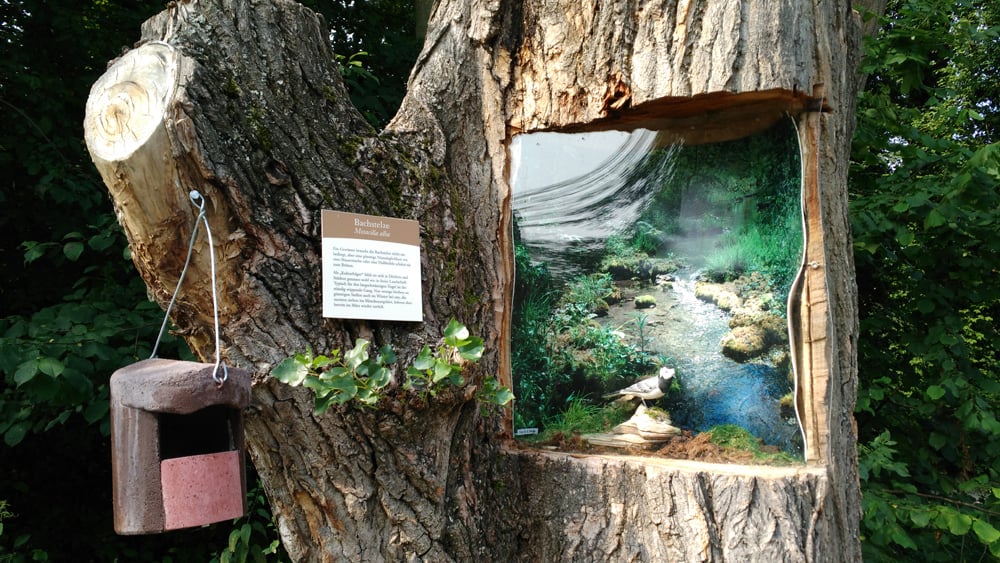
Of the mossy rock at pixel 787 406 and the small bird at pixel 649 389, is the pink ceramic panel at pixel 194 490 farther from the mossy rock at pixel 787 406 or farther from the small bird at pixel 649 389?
the mossy rock at pixel 787 406

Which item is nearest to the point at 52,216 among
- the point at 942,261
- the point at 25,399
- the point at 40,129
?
the point at 40,129

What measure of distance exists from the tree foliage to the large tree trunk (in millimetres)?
1219

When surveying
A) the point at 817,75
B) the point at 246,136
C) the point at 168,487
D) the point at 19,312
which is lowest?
the point at 168,487

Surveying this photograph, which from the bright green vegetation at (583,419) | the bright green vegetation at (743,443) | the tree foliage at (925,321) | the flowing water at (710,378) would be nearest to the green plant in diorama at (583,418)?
the bright green vegetation at (583,419)

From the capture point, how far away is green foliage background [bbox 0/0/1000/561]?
312 cm

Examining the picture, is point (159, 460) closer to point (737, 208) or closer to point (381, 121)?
point (737, 208)

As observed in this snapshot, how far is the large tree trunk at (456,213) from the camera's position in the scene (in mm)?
1598

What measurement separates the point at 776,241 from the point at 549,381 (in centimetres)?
89

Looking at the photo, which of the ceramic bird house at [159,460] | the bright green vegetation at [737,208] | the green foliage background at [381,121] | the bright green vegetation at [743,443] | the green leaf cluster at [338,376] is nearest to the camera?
the ceramic bird house at [159,460]

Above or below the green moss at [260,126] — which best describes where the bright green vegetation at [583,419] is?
below

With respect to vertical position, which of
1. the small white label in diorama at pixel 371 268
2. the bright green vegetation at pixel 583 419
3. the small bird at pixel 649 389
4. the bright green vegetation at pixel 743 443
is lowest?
the bright green vegetation at pixel 743 443

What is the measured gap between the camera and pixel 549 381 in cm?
247

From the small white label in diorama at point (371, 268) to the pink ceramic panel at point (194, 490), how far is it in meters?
0.45

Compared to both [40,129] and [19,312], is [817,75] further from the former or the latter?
[19,312]
